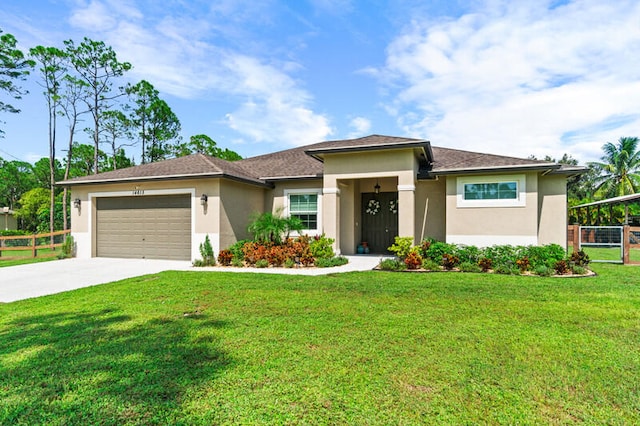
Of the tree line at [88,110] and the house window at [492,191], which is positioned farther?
the tree line at [88,110]

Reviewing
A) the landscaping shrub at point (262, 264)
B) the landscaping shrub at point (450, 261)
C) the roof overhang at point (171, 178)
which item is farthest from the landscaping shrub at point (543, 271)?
the roof overhang at point (171, 178)

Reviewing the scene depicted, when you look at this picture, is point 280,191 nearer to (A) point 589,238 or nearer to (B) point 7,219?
(A) point 589,238

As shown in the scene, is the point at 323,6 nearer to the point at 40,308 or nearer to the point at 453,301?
the point at 453,301

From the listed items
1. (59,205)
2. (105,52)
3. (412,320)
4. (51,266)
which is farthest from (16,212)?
(412,320)

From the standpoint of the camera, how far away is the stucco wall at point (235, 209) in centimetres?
1185

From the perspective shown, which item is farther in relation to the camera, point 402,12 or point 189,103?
point 189,103

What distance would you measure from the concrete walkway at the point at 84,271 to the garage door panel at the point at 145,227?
486mm

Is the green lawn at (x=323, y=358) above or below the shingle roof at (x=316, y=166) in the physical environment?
below

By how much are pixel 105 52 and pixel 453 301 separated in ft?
98.4

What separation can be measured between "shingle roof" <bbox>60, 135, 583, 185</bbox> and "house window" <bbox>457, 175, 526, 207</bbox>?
0.46 m

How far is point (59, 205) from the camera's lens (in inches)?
1216

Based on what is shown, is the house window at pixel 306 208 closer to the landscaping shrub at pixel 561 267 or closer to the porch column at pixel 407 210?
the porch column at pixel 407 210

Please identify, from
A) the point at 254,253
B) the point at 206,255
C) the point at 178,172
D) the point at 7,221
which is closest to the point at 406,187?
the point at 254,253

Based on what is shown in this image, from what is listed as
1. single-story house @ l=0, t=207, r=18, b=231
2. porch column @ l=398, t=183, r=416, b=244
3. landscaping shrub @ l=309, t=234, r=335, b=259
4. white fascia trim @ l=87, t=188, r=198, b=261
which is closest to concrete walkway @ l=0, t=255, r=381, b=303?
white fascia trim @ l=87, t=188, r=198, b=261
